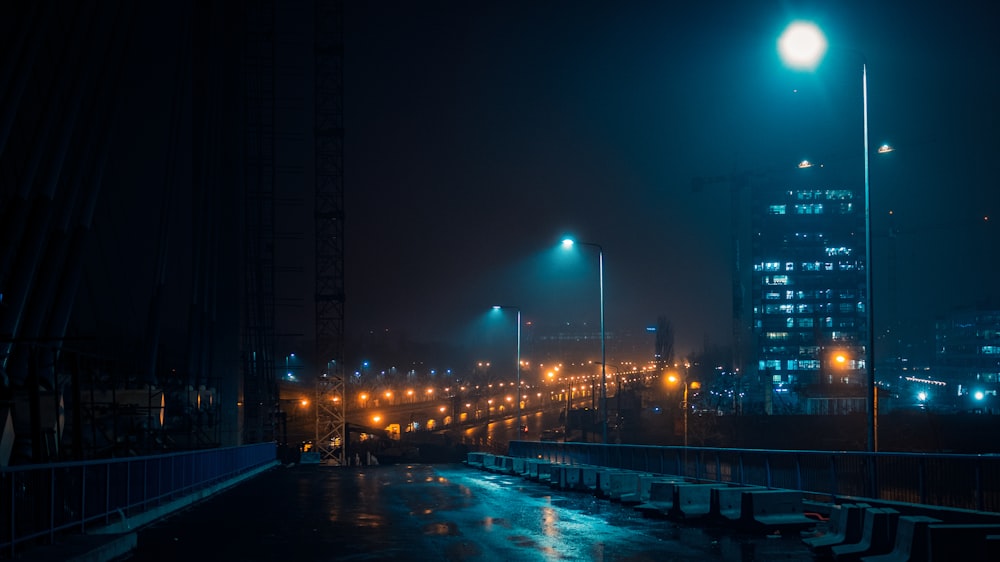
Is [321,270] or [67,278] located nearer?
[67,278]

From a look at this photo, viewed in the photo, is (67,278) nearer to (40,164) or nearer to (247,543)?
(40,164)

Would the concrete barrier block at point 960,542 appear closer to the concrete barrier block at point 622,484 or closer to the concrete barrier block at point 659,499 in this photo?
the concrete barrier block at point 659,499

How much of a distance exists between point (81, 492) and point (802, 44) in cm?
1731

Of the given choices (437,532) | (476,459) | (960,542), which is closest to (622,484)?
(437,532)

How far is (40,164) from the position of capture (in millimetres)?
28828

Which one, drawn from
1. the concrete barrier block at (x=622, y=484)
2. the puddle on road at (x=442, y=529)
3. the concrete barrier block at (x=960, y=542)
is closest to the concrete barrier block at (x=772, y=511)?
the puddle on road at (x=442, y=529)

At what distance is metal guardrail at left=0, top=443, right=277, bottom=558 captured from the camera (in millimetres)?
13578

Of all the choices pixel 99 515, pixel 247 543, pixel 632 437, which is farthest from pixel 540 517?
pixel 632 437

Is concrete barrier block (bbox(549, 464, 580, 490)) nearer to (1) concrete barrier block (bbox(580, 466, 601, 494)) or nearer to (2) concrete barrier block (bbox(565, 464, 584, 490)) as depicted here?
(2) concrete barrier block (bbox(565, 464, 584, 490))

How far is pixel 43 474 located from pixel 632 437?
89.9 m

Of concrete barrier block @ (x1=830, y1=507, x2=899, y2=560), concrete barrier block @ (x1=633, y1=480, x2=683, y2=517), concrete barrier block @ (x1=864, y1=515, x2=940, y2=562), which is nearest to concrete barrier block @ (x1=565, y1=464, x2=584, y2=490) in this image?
concrete barrier block @ (x1=633, y1=480, x2=683, y2=517)

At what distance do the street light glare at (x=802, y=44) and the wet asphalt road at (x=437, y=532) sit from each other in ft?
35.2

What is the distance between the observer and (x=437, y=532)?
61.1 ft

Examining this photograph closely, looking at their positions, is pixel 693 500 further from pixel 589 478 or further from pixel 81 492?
pixel 81 492
